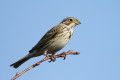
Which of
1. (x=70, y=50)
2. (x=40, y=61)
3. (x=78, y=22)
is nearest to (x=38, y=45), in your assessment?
(x=78, y=22)

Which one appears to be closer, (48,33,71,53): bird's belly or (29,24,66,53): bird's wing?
(48,33,71,53): bird's belly

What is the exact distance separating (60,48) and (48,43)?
0.54 meters

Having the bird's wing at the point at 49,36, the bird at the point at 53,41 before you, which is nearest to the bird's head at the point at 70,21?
the bird at the point at 53,41

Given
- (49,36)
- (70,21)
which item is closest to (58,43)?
(49,36)

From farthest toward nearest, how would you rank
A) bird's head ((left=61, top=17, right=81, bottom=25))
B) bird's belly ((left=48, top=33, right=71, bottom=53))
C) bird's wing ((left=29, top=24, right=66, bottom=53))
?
bird's head ((left=61, top=17, right=81, bottom=25)) → bird's wing ((left=29, top=24, right=66, bottom=53)) → bird's belly ((left=48, top=33, right=71, bottom=53))

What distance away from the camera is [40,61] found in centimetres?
→ 442

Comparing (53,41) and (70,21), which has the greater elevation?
(70,21)

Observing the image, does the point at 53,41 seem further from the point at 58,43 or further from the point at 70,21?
the point at 70,21

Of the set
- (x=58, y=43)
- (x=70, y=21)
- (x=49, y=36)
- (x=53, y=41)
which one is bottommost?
(x=58, y=43)

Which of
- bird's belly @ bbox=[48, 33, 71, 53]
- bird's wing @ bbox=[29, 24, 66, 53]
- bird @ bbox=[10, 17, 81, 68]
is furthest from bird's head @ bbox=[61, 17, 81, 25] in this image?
bird's belly @ bbox=[48, 33, 71, 53]

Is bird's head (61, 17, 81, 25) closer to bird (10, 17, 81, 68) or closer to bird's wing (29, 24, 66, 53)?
bird (10, 17, 81, 68)

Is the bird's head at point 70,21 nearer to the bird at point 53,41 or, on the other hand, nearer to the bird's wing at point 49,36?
the bird at point 53,41

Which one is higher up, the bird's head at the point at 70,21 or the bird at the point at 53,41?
the bird's head at the point at 70,21

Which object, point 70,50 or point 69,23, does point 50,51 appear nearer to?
point 69,23
